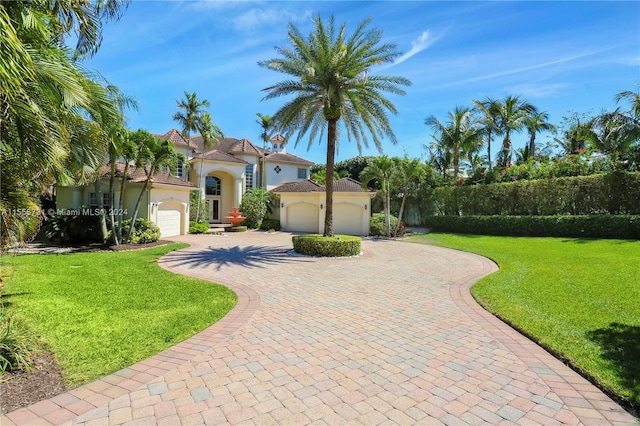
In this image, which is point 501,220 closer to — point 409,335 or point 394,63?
point 394,63

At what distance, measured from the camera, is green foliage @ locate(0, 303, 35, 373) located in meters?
4.18

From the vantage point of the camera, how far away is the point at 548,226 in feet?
65.6

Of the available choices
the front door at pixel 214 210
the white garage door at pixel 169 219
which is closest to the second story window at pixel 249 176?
the front door at pixel 214 210

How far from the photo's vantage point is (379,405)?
3.59m

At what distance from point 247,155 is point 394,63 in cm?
2241

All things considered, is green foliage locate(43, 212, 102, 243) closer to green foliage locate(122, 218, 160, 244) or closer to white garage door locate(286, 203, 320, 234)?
green foliage locate(122, 218, 160, 244)

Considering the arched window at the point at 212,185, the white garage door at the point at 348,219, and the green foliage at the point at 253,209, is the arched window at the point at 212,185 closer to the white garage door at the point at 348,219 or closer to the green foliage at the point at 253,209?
the green foliage at the point at 253,209

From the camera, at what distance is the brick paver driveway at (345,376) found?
341cm

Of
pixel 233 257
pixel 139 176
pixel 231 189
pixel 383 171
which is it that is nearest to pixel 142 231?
pixel 139 176

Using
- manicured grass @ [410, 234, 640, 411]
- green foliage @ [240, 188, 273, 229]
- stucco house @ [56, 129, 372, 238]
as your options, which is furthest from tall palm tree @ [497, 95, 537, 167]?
green foliage @ [240, 188, 273, 229]

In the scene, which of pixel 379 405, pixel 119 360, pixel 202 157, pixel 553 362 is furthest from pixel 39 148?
pixel 202 157

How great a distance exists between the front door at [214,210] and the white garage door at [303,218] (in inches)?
377

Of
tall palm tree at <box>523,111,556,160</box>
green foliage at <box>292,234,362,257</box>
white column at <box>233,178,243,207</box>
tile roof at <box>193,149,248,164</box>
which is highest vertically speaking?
tall palm tree at <box>523,111,556,160</box>

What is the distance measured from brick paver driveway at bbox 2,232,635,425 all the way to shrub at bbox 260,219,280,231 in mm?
21991
